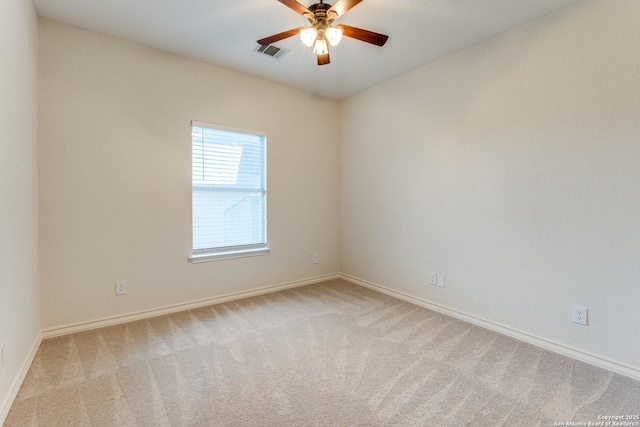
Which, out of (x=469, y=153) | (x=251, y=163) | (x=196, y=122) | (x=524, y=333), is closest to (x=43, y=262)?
(x=196, y=122)

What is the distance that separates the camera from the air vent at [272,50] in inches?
107

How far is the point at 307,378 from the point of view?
1.83 metres

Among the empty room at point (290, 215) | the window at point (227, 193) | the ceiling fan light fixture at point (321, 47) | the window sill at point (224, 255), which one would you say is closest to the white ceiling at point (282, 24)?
the empty room at point (290, 215)

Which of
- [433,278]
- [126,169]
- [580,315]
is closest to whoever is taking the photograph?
[580,315]

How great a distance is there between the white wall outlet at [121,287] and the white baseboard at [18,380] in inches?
22.4

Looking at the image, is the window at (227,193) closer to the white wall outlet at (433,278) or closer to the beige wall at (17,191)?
the beige wall at (17,191)

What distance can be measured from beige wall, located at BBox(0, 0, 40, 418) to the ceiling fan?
4.91ft

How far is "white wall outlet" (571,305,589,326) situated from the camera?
6.76 feet

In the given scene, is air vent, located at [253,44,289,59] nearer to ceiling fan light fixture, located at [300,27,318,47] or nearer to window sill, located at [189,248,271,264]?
ceiling fan light fixture, located at [300,27,318,47]

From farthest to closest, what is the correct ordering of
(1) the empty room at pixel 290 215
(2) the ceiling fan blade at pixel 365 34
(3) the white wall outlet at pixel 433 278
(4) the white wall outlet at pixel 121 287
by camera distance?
(3) the white wall outlet at pixel 433 278 → (4) the white wall outlet at pixel 121 287 → (2) the ceiling fan blade at pixel 365 34 → (1) the empty room at pixel 290 215

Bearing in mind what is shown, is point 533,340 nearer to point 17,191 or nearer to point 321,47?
point 321,47

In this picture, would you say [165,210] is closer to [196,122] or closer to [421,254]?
[196,122]

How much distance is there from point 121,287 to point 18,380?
978 millimetres

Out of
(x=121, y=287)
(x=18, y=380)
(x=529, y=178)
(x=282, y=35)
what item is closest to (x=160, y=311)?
(x=121, y=287)
